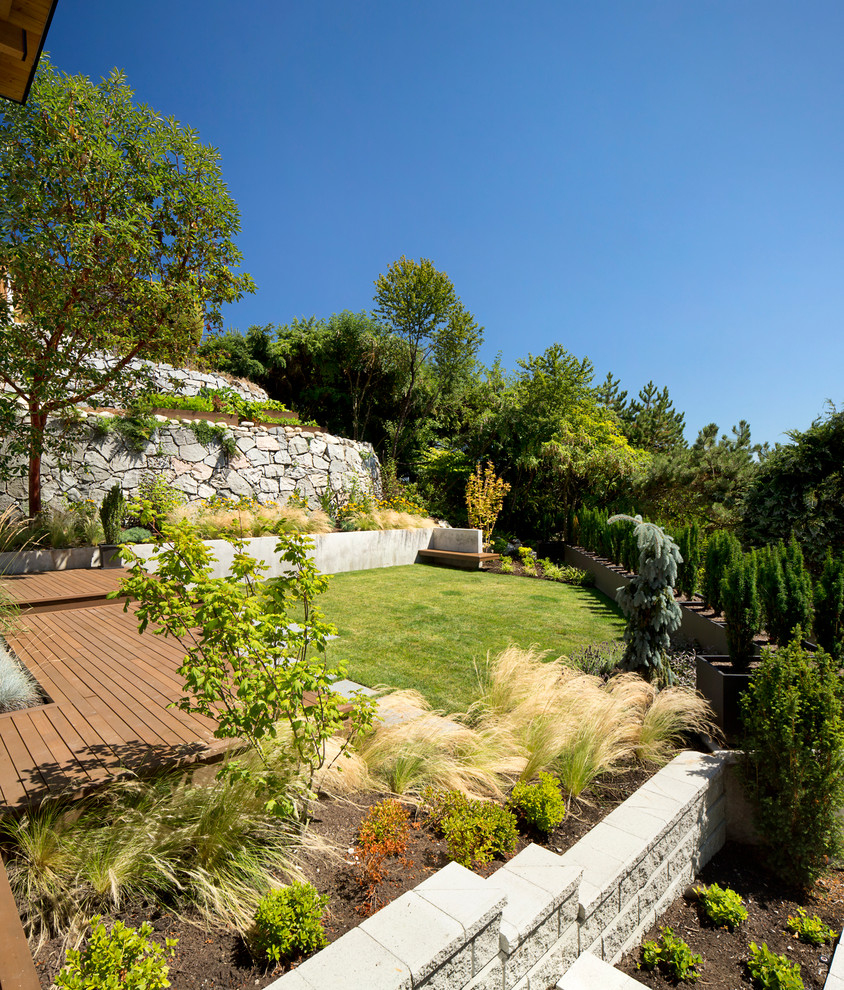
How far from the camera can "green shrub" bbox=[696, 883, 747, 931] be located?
88.0 inches

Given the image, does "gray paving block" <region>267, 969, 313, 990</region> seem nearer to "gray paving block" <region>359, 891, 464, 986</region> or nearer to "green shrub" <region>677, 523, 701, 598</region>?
"gray paving block" <region>359, 891, 464, 986</region>

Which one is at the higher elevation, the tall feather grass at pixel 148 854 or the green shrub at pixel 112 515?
the green shrub at pixel 112 515

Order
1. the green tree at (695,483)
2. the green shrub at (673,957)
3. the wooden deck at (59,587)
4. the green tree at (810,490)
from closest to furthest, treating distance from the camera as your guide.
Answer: the green shrub at (673,957) → the wooden deck at (59,587) → the green tree at (810,490) → the green tree at (695,483)

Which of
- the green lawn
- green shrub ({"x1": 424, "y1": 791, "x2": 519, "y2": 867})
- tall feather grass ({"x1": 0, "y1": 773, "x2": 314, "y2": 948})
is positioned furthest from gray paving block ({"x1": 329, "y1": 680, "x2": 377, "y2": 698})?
tall feather grass ({"x1": 0, "y1": 773, "x2": 314, "y2": 948})

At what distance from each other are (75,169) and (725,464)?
539 inches

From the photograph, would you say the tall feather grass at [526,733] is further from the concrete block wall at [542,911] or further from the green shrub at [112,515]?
the green shrub at [112,515]

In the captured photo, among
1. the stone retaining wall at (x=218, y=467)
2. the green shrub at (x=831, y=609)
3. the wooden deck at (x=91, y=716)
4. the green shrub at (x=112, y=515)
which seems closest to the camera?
the wooden deck at (x=91, y=716)

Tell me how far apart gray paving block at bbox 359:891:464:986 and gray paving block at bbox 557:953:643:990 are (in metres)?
0.60

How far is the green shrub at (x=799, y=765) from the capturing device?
93.7 inches

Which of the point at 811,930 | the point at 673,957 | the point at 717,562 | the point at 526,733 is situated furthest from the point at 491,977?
the point at 717,562

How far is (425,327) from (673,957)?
1487 cm

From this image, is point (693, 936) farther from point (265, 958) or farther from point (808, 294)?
point (808, 294)

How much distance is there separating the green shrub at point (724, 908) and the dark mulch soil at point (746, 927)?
32 millimetres

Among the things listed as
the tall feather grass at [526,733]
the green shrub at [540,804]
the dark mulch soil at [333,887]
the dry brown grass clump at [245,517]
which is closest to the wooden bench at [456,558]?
the dry brown grass clump at [245,517]
